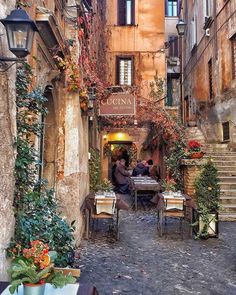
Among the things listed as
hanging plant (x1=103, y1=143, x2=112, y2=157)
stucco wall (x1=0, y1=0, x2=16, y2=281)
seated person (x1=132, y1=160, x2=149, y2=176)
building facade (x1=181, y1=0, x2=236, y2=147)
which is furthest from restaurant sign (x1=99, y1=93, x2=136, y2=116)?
hanging plant (x1=103, y1=143, x2=112, y2=157)

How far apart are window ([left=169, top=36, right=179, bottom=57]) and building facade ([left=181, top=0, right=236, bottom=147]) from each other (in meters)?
4.37

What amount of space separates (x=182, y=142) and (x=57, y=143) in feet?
18.4

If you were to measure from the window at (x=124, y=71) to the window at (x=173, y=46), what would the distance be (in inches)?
301

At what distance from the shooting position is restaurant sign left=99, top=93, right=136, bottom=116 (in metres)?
8.47

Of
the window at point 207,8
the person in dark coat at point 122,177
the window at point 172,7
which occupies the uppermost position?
the window at point 172,7

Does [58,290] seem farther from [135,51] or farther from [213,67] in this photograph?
[135,51]

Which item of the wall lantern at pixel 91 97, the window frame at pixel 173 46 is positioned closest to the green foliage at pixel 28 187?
the wall lantern at pixel 91 97

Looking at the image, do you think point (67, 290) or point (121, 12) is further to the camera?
point (121, 12)

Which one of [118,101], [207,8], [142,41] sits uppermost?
[207,8]

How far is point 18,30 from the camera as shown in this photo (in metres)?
3.12

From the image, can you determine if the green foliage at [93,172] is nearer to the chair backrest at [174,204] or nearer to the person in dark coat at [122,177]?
the chair backrest at [174,204]

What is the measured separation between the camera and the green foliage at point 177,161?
10703 millimetres

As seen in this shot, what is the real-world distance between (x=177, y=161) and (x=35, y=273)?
350 inches

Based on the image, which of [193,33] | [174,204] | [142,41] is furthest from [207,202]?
[193,33]
